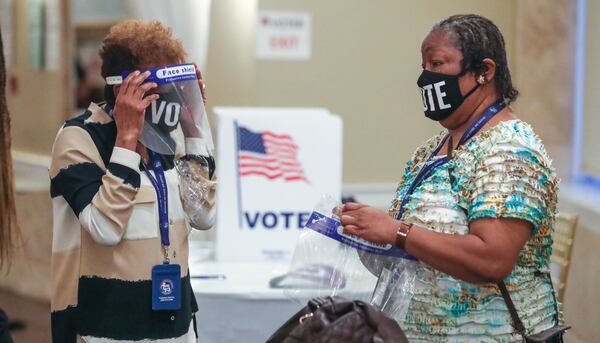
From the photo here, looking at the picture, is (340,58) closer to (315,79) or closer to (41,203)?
(315,79)

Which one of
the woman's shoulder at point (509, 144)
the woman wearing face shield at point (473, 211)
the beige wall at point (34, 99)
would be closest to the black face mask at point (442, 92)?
the woman wearing face shield at point (473, 211)

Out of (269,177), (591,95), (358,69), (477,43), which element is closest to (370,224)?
(477,43)

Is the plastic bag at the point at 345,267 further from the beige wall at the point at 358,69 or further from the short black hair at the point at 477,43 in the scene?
the beige wall at the point at 358,69

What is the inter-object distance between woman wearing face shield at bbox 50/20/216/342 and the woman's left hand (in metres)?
0.56

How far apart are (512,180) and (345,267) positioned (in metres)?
0.53

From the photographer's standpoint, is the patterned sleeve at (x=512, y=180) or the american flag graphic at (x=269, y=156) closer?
the patterned sleeve at (x=512, y=180)

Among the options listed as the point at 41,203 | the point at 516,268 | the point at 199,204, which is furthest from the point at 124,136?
the point at 41,203

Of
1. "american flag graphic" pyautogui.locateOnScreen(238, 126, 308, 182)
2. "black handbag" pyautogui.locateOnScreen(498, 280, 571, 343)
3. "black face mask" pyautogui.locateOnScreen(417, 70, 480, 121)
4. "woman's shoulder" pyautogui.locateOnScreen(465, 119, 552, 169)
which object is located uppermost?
"black face mask" pyautogui.locateOnScreen(417, 70, 480, 121)

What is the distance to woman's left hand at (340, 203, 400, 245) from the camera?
225 centimetres

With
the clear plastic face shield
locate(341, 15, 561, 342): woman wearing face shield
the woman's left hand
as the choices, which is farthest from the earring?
the clear plastic face shield

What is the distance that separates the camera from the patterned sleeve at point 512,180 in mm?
2154

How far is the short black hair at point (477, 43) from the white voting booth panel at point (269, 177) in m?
1.72

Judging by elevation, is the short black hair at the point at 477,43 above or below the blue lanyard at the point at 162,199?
above

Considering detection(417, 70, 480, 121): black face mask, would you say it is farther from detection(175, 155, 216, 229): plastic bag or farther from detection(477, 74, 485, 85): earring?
detection(175, 155, 216, 229): plastic bag
